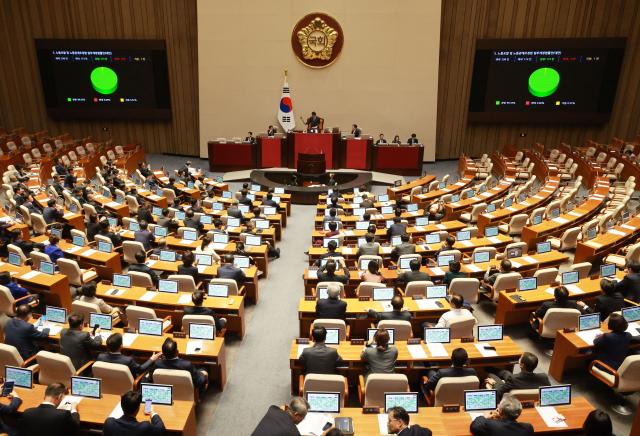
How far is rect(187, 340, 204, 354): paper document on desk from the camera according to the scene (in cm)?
593

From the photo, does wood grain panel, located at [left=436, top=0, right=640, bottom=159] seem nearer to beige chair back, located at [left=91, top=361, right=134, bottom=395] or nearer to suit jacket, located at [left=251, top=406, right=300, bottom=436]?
beige chair back, located at [left=91, top=361, right=134, bottom=395]

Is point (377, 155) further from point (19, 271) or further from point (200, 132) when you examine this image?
point (19, 271)

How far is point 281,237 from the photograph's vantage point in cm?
1238

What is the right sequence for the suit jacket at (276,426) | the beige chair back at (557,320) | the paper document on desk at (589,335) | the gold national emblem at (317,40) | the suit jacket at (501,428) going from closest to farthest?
the suit jacket at (276,426)
the suit jacket at (501,428)
the paper document on desk at (589,335)
the beige chair back at (557,320)
the gold national emblem at (317,40)

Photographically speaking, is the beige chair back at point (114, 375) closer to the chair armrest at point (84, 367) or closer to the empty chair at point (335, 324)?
the chair armrest at point (84, 367)

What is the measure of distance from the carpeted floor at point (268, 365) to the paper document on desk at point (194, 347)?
76 centimetres

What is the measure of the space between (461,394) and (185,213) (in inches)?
318

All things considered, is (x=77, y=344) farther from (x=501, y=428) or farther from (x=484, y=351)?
(x=484, y=351)

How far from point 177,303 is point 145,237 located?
3.20m

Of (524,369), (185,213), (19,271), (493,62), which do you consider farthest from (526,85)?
(19,271)

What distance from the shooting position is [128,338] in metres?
6.23

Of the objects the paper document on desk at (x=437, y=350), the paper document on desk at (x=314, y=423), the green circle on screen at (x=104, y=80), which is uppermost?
the green circle on screen at (x=104, y=80)

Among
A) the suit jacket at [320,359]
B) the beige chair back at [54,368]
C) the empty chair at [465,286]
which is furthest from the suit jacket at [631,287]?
the beige chair back at [54,368]

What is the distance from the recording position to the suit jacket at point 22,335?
19.9 ft
